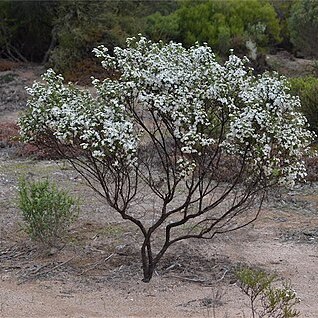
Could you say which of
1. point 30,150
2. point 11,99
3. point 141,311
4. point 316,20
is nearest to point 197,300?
point 141,311

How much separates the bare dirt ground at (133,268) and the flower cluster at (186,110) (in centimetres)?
103

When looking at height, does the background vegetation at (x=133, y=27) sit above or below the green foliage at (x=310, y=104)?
above

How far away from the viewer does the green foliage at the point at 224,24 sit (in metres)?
22.9

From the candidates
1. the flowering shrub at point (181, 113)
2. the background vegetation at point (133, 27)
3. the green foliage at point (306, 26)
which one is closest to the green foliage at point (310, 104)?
the flowering shrub at point (181, 113)

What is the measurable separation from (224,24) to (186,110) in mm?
18902

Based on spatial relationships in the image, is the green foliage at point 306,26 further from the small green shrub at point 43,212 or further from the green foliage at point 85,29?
the small green shrub at point 43,212

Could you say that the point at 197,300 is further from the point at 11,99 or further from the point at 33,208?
the point at 11,99

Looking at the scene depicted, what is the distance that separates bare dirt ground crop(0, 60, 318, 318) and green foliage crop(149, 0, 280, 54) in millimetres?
14809

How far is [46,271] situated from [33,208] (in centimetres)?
60

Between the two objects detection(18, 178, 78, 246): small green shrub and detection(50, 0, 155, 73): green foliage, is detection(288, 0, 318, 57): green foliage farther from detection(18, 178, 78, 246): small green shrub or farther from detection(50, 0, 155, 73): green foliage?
detection(18, 178, 78, 246): small green shrub

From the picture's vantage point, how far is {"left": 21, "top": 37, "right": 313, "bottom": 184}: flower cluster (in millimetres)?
5270

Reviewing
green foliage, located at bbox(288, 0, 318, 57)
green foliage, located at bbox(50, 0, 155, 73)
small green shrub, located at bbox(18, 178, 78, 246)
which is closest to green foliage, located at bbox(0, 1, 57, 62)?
green foliage, located at bbox(50, 0, 155, 73)

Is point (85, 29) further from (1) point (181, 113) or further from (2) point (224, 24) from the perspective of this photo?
(1) point (181, 113)

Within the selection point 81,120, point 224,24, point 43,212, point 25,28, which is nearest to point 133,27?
point 224,24
